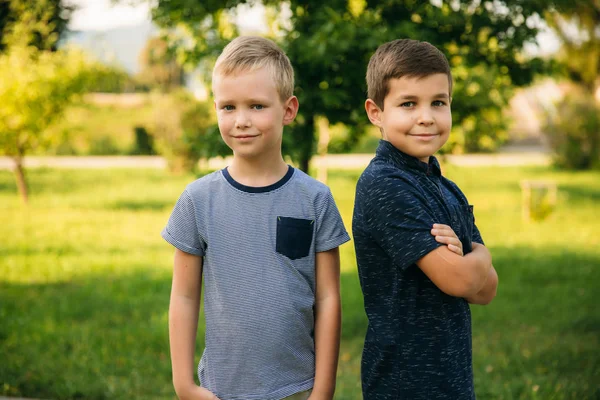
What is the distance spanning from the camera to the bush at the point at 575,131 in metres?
19.1

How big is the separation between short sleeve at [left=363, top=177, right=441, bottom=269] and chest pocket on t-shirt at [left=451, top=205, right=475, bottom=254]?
A: 3.9 inches

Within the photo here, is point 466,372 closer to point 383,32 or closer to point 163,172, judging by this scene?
point 383,32

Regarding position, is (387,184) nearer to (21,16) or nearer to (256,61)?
(256,61)

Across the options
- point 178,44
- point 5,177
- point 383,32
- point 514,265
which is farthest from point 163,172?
point 383,32

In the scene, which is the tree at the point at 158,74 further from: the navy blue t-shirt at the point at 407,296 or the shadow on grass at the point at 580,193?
the navy blue t-shirt at the point at 407,296

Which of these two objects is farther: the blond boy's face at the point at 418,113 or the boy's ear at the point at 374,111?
the boy's ear at the point at 374,111

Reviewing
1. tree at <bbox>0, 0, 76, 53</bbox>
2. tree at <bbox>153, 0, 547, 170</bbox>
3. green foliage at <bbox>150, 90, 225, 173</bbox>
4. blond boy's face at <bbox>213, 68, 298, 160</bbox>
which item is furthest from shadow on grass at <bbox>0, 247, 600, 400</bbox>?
tree at <bbox>0, 0, 76, 53</bbox>

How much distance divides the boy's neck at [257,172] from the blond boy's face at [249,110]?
0.02 m

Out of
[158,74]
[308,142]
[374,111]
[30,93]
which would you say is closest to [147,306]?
[308,142]

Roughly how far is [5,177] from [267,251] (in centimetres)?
1706

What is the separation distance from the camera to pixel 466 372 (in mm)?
1886

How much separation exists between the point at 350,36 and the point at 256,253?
2.24 m

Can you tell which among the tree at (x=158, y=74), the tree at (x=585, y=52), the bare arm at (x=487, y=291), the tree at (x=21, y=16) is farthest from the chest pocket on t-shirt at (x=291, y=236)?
the tree at (x=158, y=74)

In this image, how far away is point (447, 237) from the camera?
70.1 inches
